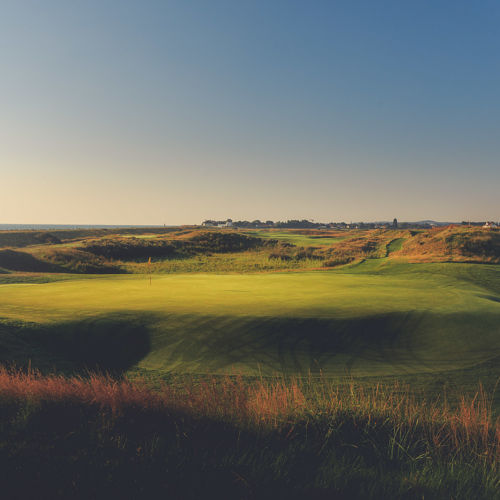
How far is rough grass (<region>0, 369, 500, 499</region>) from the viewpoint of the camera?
2760 millimetres

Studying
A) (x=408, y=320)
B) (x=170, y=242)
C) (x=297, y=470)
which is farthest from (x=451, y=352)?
(x=170, y=242)

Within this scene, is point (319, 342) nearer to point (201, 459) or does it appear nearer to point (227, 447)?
point (227, 447)

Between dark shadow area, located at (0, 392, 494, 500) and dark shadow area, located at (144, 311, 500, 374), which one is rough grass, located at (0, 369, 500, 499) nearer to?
dark shadow area, located at (0, 392, 494, 500)

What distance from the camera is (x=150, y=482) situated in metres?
2.77

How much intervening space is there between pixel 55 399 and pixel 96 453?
1.48 meters

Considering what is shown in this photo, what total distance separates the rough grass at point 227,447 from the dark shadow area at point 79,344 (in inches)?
98.4

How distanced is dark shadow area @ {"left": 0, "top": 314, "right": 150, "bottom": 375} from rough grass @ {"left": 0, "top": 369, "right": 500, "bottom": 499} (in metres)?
2.50

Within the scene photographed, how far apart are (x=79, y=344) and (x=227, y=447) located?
6.00 m

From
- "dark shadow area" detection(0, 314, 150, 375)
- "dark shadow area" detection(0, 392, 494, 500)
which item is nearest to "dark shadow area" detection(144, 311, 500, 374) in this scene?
"dark shadow area" detection(0, 314, 150, 375)

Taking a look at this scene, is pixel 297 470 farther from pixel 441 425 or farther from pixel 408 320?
pixel 408 320

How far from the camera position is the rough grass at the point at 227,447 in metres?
2.76

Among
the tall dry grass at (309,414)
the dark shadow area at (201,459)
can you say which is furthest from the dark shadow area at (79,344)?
the dark shadow area at (201,459)

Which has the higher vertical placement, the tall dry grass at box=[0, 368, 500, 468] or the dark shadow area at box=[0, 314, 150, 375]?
the tall dry grass at box=[0, 368, 500, 468]

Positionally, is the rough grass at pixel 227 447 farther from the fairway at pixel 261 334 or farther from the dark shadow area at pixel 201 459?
the fairway at pixel 261 334
